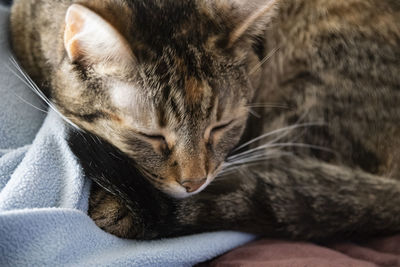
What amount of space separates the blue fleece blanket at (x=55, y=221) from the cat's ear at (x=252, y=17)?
0.53 m

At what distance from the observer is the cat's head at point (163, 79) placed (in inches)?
41.8

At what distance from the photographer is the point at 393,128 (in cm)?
131

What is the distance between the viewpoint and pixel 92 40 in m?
1.01

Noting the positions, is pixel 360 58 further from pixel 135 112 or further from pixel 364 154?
pixel 135 112

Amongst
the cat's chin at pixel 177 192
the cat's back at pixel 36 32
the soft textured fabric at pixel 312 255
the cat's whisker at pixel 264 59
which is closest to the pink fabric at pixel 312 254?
the soft textured fabric at pixel 312 255

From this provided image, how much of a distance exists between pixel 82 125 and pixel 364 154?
0.83 metres

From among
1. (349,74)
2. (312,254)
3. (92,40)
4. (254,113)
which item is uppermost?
(92,40)

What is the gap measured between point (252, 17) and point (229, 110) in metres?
0.25

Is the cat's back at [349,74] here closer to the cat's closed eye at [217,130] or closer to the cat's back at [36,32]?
the cat's closed eye at [217,130]

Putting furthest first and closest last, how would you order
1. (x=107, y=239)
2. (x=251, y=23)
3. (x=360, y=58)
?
1. (x=360, y=58)
2. (x=251, y=23)
3. (x=107, y=239)

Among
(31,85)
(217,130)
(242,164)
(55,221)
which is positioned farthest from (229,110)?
(31,85)

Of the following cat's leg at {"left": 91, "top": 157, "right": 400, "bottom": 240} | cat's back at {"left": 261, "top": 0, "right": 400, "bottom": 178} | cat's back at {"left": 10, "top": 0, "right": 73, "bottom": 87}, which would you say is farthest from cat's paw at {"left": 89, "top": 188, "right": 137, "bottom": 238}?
cat's back at {"left": 261, "top": 0, "right": 400, "bottom": 178}

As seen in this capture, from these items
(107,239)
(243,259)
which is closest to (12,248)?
(107,239)

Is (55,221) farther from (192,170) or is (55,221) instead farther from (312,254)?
(312,254)
